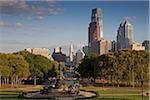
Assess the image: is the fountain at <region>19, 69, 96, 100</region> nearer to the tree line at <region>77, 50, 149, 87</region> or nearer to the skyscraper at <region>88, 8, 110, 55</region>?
the tree line at <region>77, 50, 149, 87</region>

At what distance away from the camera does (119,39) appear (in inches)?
6206

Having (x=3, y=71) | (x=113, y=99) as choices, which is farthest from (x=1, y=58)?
(x=113, y=99)

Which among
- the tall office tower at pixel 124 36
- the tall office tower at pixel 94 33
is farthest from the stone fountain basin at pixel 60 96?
the tall office tower at pixel 94 33

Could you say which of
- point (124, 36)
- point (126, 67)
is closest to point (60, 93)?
point (126, 67)

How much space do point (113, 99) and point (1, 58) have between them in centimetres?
3008

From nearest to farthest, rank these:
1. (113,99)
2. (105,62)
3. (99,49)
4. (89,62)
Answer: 1. (113,99)
2. (105,62)
3. (89,62)
4. (99,49)

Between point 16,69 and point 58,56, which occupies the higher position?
point 58,56

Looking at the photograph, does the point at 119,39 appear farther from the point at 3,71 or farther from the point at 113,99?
the point at 113,99

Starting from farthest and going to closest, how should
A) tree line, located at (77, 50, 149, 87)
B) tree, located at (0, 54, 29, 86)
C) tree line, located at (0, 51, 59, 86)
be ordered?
tree line, located at (0, 51, 59, 86)
tree, located at (0, 54, 29, 86)
tree line, located at (77, 50, 149, 87)

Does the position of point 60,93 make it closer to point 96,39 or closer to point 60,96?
point 60,96

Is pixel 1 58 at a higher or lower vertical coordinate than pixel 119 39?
lower

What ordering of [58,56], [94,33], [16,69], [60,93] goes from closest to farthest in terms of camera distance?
1. [60,93]
2. [16,69]
3. [94,33]
4. [58,56]

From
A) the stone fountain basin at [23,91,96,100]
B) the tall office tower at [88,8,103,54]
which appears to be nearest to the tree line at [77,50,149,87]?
the stone fountain basin at [23,91,96,100]

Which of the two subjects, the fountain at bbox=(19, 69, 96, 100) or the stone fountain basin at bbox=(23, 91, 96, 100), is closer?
the stone fountain basin at bbox=(23, 91, 96, 100)
